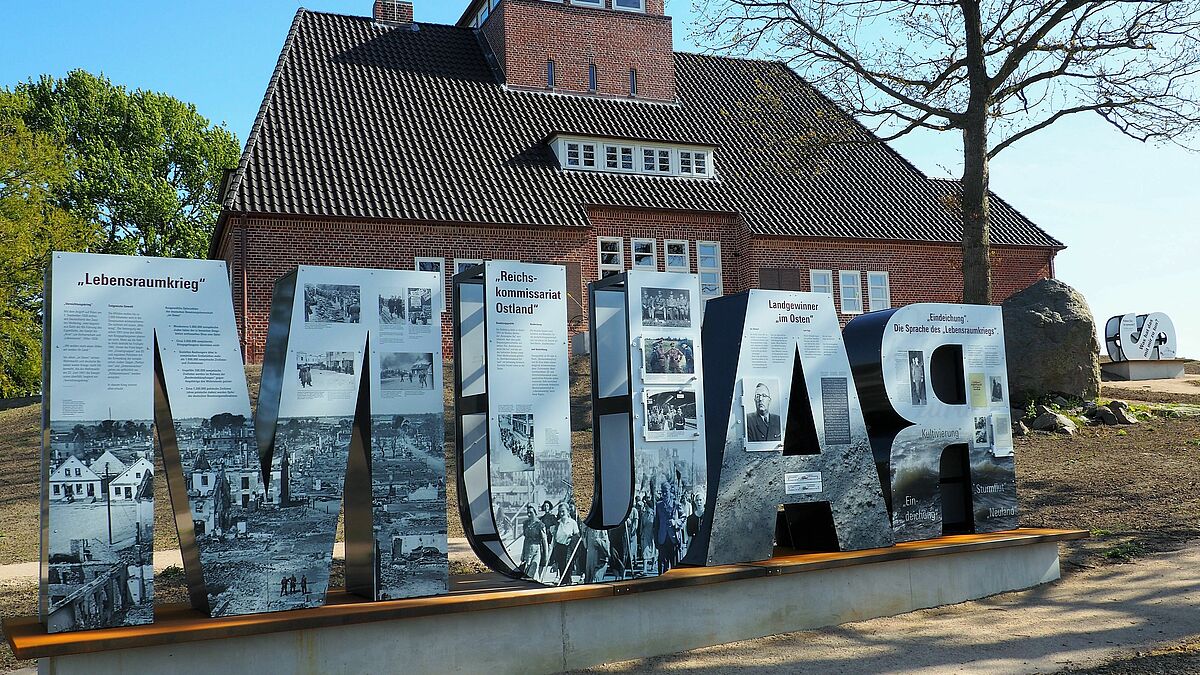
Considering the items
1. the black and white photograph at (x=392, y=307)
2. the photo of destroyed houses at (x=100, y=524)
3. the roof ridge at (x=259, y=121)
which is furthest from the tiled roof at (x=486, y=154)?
the photo of destroyed houses at (x=100, y=524)

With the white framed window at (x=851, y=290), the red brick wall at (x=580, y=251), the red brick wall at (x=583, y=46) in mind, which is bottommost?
the white framed window at (x=851, y=290)

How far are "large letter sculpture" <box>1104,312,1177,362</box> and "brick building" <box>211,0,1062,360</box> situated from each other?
413 centimetres

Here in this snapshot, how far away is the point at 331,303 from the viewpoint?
254 inches

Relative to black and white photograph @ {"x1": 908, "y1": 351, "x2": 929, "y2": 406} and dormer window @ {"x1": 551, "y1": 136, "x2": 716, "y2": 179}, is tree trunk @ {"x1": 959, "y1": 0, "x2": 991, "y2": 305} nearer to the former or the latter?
black and white photograph @ {"x1": 908, "y1": 351, "x2": 929, "y2": 406}

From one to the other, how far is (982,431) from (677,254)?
17.1 meters

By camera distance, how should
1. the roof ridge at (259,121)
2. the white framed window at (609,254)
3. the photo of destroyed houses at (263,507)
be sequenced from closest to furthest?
the photo of destroyed houses at (263,507) < the roof ridge at (259,121) < the white framed window at (609,254)

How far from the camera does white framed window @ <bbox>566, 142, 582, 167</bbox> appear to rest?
25.4 m

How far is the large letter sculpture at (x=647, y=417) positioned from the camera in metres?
7.34

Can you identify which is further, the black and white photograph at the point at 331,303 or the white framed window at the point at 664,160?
the white framed window at the point at 664,160

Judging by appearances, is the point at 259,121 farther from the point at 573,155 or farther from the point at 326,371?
the point at 326,371

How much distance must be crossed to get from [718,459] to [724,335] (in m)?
1.00

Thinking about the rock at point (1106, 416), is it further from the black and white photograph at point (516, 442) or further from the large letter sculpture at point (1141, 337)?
the black and white photograph at point (516, 442)

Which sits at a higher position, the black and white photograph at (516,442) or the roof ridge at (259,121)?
the roof ridge at (259,121)

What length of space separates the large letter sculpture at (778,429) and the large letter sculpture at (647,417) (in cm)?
29
